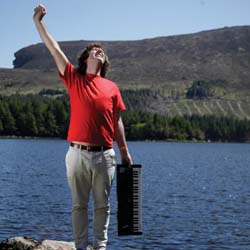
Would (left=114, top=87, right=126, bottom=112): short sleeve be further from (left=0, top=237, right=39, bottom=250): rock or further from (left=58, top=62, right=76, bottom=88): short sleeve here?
(left=0, top=237, right=39, bottom=250): rock

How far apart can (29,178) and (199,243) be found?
3207cm

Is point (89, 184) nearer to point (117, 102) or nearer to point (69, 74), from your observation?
point (117, 102)

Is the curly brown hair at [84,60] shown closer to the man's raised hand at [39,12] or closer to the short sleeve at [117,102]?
the short sleeve at [117,102]

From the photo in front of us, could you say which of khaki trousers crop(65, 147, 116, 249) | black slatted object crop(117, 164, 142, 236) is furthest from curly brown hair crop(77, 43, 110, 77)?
black slatted object crop(117, 164, 142, 236)

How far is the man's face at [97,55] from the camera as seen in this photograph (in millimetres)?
9180

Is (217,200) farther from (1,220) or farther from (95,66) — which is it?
(95,66)

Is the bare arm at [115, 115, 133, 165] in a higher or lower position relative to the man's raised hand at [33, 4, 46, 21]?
lower

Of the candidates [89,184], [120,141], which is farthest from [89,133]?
[89,184]

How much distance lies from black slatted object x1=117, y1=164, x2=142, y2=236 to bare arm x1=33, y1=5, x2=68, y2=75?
1923mm

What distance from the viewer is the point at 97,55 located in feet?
30.3

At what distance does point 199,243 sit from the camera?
2273cm

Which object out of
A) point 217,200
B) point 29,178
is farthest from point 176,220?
point 29,178

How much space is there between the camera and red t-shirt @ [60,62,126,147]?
29.0 feet

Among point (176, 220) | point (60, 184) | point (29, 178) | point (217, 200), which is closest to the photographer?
point (176, 220)
